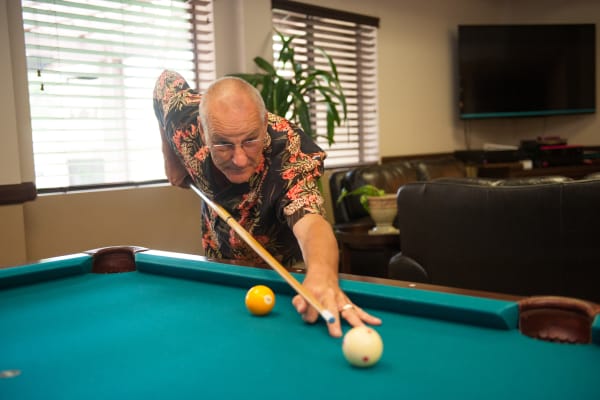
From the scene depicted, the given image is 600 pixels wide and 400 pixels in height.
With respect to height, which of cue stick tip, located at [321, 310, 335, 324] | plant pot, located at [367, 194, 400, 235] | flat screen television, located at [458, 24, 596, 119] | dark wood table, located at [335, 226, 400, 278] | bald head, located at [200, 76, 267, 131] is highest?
flat screen television, located at [458, 24, 596, 119]

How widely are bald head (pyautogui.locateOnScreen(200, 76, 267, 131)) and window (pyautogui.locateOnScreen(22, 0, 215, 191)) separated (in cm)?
175

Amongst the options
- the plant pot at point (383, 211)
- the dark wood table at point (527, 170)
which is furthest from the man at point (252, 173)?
the dark wood table at point (527, 170)

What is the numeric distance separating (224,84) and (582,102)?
216 inches

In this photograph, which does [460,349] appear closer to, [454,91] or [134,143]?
[134,143]

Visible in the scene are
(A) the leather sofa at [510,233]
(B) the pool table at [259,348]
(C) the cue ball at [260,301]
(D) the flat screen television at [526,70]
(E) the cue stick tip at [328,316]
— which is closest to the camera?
(B) the pool table at [259,348]

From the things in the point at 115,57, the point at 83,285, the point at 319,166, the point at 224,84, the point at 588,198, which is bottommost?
the point at 83,285

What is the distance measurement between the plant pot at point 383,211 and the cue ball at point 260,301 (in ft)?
6.68

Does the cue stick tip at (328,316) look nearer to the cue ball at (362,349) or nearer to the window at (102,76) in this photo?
the cue ball at (362,349)

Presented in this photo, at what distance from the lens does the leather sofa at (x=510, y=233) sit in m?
1.98

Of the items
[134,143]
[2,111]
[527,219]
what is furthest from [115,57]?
[527,219]

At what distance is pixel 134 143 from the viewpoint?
361cm

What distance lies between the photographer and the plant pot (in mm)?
3289

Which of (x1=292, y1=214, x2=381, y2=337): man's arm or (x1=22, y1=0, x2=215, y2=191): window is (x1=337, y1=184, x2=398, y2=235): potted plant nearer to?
(x1=22, y1=0, x2=215, y2=191): window

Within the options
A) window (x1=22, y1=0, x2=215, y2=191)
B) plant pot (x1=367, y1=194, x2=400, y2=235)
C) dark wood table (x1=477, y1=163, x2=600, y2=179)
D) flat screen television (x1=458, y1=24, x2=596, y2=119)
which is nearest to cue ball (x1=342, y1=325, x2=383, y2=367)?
plant pot (x1=367, y1=194, x2=400, y2=235)
